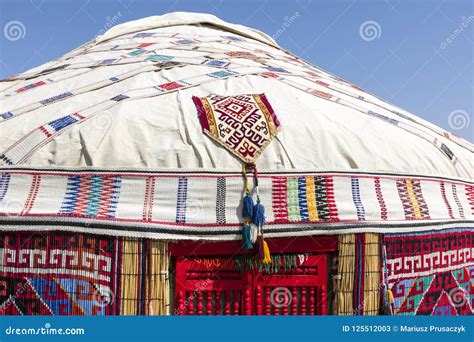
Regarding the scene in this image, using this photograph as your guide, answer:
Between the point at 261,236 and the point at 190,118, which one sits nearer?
the point at 261,236

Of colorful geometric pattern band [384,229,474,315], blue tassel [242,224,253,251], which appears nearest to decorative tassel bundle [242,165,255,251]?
blue tassel [242,224,253,251]

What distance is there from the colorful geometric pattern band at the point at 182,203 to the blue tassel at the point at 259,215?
0.15ft

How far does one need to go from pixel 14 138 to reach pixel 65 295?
2.08 feet

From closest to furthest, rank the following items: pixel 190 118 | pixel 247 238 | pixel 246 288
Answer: pixel 247 238, pixel 246 288, pixel 190 118

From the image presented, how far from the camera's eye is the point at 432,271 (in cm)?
227

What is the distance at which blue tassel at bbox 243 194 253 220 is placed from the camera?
2010 mm

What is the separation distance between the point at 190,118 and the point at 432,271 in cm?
108

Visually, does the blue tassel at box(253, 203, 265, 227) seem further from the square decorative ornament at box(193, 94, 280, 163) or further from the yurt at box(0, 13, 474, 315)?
the square decorative ornament at box(193, 94, 280, 163)

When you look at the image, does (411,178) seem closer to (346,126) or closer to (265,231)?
(346,126)

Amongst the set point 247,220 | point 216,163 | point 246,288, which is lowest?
point 246,288

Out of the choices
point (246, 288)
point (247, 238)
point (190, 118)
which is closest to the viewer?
point (247, 238)

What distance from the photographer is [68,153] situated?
6.92ft

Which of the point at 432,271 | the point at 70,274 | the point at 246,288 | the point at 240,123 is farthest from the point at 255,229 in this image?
the point at 432,271

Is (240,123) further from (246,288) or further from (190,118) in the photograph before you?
(246,288)
